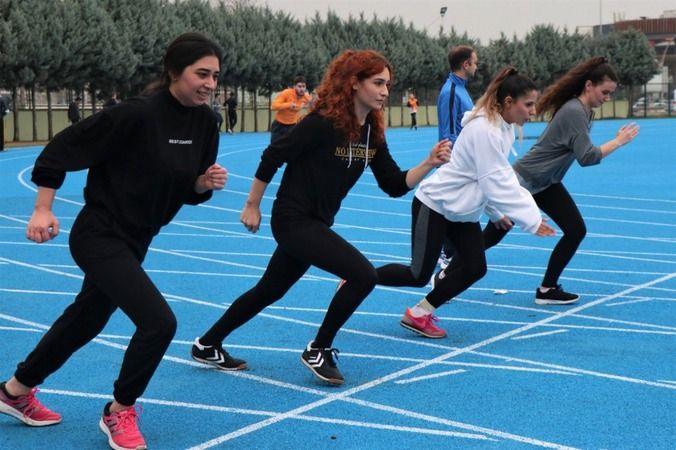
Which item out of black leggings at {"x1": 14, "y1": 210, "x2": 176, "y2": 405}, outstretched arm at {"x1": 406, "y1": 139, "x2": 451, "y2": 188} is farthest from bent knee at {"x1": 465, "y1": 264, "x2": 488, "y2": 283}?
black leggings at {"x1": 14, "y1": 210, "x2": 176, "y2": 405}

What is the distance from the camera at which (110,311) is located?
4930 mm

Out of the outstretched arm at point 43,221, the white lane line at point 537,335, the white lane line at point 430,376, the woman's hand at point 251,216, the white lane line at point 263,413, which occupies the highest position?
the outstretched arm at point 43,221

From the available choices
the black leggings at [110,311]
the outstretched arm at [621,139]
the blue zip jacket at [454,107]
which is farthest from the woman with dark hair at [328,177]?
the blue zip jacket at [454,107]

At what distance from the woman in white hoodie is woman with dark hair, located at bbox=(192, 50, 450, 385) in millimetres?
865

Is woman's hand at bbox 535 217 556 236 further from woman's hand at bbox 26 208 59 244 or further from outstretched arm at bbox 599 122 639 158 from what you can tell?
woman's hand at bbox 26 208 59 244

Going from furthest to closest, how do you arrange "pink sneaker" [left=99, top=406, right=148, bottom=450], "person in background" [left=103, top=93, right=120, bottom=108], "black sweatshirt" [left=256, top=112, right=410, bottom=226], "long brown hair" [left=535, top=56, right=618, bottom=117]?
"long brown hair" [left=535, top=56, right=618, bottom=117] → "black sweatshirt" [left=256, top=112, right=410, bottom=226] → "person in background" [left=103, top=93, right=120, bottom=108] → "pink sneaker" [left=99, top=406, right=148, bottom=450]

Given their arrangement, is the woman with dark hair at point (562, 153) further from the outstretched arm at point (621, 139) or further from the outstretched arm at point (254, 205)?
the outstretched arm at point (254, 205)

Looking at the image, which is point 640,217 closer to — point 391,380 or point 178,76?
point 391,380

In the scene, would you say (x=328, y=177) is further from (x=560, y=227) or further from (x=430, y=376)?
(x=560, y=227)

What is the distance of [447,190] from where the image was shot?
269 inches

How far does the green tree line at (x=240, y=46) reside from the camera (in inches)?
1533

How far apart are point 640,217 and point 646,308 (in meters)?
6.33

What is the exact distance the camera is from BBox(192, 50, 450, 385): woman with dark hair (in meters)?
5.62

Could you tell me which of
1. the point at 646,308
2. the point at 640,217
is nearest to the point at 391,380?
the point at 646,308
